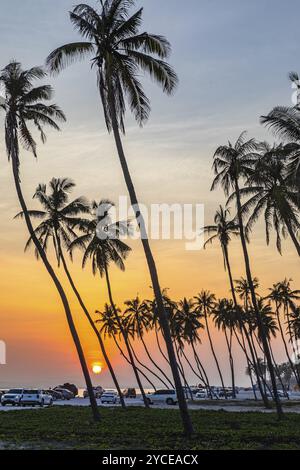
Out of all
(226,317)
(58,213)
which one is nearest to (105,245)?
(58,213)

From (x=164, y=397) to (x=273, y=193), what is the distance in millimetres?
37200

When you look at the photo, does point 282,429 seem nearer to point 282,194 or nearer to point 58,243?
point 282,194

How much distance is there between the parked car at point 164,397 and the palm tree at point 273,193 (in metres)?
31.5

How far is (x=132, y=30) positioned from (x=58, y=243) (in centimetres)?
1865

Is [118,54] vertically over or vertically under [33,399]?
over

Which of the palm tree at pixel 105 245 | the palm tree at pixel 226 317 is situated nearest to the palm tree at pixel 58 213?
the palm tree at pixel 105 245

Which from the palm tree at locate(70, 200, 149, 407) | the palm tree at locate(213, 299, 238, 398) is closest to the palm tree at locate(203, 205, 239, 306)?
the palm tree at locate(70, 200, 149, 407)

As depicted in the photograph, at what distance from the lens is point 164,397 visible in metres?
60.4

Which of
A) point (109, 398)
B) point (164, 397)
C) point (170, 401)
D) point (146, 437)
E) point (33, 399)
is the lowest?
point (109, 398)

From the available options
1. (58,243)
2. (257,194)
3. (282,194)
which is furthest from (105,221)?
(282,194)

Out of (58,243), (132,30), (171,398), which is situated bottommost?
(171,398)

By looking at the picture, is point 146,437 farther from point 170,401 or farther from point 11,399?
point 170,401
